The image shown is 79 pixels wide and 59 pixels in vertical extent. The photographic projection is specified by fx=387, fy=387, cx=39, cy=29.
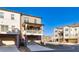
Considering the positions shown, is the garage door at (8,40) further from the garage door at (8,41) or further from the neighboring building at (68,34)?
the neighboring building at (68,34)

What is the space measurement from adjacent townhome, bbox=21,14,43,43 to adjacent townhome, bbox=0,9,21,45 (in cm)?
12

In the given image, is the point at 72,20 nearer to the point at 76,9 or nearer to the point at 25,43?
the point at 76,9

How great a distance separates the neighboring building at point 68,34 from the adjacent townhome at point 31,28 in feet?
1.06

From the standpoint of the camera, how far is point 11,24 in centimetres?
767

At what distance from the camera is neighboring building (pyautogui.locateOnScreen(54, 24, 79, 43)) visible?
7.59 m

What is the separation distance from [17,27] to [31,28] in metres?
0.28

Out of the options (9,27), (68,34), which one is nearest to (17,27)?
(9,27)

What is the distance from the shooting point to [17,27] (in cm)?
768

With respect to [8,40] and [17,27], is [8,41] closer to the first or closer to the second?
[8,40]

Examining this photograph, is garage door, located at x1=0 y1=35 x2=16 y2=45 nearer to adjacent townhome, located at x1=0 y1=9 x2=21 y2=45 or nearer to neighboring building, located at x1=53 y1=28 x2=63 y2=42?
adjacent townhome, located at x1=0 y1=9 x2=21 y2=45
